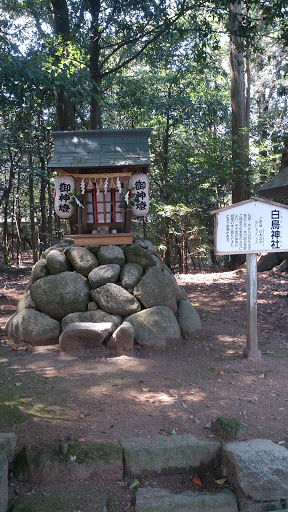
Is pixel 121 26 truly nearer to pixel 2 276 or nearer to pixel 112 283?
pixel 112 283

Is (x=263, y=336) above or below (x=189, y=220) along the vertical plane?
below

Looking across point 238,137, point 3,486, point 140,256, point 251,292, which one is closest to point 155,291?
point 140,256

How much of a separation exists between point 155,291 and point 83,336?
→ 151cm

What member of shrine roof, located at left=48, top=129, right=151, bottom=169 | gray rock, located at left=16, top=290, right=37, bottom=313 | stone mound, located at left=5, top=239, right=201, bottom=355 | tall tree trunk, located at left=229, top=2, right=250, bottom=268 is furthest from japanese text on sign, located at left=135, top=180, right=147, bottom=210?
tall tree trunk, located at left=229, top=2, right=250, bottom=268

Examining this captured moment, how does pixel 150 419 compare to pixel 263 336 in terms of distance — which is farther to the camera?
pixel 263 336

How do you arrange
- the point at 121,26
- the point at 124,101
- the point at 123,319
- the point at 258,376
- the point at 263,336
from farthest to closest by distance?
the point at 124,101
the point at 121,26
the point at 263,336
the point at 123,319
the point at 258,376

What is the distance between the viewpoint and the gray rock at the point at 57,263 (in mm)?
7332

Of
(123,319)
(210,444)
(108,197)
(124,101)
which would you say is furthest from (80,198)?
(124,101)

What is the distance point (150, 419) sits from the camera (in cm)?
427

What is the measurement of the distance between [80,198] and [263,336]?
4.09 meters

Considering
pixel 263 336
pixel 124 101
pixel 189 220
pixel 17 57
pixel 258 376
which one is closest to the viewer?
pixel 258 376

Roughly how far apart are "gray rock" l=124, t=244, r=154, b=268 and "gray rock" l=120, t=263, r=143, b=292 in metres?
0.11

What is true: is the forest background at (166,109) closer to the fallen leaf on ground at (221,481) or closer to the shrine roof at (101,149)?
the shrine roof at (101,149)

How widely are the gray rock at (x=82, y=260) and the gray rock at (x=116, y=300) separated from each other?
517 mm
